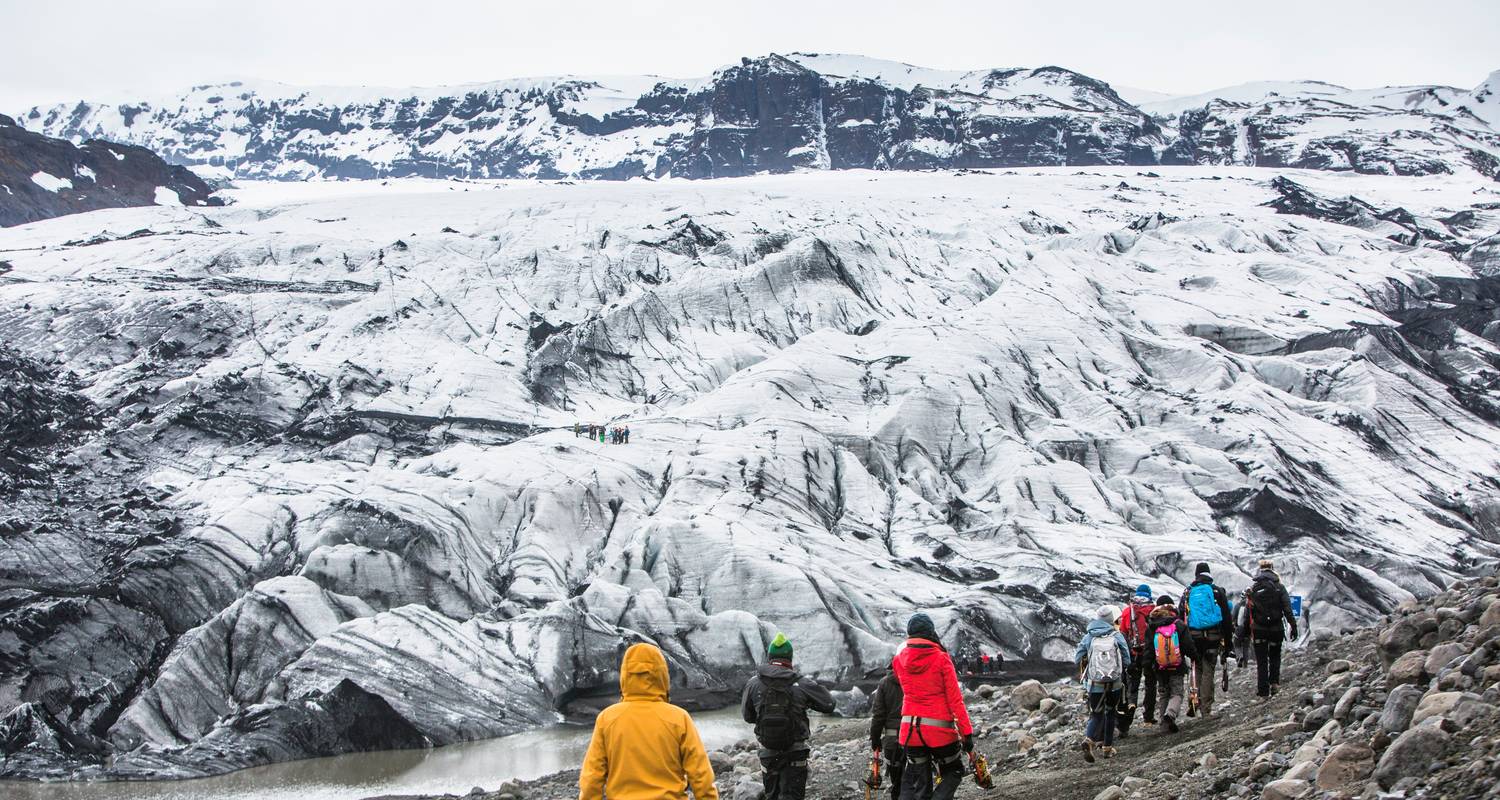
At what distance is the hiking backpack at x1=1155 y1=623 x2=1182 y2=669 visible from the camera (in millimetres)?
13250

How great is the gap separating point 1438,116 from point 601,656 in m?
116

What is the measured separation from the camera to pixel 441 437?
4162 cm

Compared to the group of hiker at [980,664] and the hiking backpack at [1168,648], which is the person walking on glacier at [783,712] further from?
the group of hiker at [980,664]

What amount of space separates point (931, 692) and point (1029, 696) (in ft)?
36.9

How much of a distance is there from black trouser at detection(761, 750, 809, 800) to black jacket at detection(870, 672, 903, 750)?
1.06 meters

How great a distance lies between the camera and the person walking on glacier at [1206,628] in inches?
547

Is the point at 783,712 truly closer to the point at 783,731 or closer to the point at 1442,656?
the point at 783,731

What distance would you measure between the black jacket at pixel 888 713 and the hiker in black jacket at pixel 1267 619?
253 inches

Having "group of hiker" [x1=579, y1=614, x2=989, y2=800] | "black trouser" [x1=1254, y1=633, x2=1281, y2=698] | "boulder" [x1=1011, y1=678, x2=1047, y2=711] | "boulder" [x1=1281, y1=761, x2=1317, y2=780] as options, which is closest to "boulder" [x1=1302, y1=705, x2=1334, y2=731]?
"boulder" [x1=1281, y1=761, x2=1317, y2=780]

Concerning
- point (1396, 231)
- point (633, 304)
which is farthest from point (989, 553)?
point (1396, 231)

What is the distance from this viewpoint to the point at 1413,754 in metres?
6.89

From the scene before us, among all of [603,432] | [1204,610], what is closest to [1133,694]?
[1204,610]

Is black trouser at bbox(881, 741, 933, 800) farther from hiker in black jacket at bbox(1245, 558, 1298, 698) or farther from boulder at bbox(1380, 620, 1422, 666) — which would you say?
hiker in black jacket at bbox(1245, 558, 1298, 698)

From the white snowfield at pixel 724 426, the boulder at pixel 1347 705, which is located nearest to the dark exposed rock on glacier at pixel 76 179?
the white snowfield at pixel 724 426
